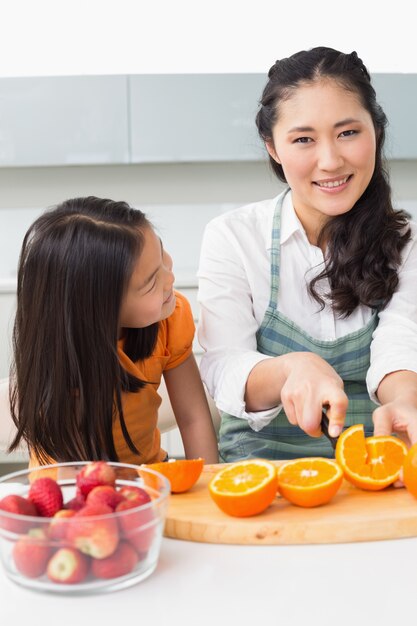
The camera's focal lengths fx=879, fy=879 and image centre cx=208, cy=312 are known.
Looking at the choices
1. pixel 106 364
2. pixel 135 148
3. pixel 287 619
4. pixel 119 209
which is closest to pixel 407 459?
pixel 287 619

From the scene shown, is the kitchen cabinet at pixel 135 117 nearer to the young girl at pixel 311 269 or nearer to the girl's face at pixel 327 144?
the young girl at pixel 311 269

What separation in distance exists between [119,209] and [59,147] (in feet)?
6.71

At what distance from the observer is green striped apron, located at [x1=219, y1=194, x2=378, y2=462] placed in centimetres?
173

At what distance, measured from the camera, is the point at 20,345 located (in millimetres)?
1459

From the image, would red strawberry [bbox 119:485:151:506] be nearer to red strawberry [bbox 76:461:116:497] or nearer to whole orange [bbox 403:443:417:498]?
red strawberry [bbox 76:461:116:497]

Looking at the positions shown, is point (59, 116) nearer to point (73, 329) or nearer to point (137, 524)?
point (73, 329)

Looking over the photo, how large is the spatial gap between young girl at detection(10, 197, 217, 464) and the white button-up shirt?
0.23 m

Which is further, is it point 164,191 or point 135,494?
point 164,191

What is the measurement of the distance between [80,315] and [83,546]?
1.97ft

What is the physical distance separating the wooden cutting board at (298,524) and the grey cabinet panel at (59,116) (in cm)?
252

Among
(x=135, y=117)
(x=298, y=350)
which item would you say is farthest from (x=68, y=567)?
(x=135, y=117)

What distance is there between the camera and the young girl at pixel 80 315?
1.40 m

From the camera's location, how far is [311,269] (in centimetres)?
180

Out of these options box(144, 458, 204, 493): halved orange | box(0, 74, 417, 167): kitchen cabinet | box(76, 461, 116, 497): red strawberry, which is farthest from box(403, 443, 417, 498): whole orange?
box(0, 74, 417, 167): kitchen cabinet
